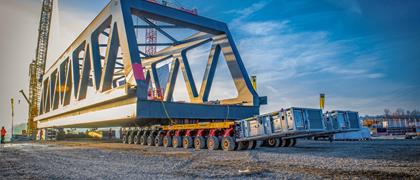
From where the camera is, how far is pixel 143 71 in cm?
2095

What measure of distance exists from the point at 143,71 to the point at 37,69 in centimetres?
3807

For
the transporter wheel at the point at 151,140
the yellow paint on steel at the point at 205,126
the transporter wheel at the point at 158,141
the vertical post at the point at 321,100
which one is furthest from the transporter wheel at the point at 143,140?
the vertical post at the point at 321,100

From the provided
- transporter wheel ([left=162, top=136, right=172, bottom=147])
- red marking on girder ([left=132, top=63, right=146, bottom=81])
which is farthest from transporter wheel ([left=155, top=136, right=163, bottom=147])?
red marking on girder ([left=132, top=63, right=146, bottom=81])

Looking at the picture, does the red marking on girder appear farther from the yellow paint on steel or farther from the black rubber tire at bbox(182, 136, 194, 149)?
the black rubber tire at bbox(182, 136, 194, 149)

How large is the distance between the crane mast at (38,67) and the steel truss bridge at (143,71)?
24.7m

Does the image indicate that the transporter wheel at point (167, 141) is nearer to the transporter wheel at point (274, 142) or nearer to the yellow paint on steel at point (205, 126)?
the yellow paint on steel at point (205, 126)

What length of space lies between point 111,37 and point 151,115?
5957 millimetres

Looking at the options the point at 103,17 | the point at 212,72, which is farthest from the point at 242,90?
the point at 103,17

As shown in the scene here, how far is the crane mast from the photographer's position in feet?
158

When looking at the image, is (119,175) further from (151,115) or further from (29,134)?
(29,134)

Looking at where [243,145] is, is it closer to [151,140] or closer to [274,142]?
[274,142]

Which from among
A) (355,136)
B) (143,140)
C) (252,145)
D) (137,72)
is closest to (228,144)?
(252,145)

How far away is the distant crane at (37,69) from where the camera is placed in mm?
48219

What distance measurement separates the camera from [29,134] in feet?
163
